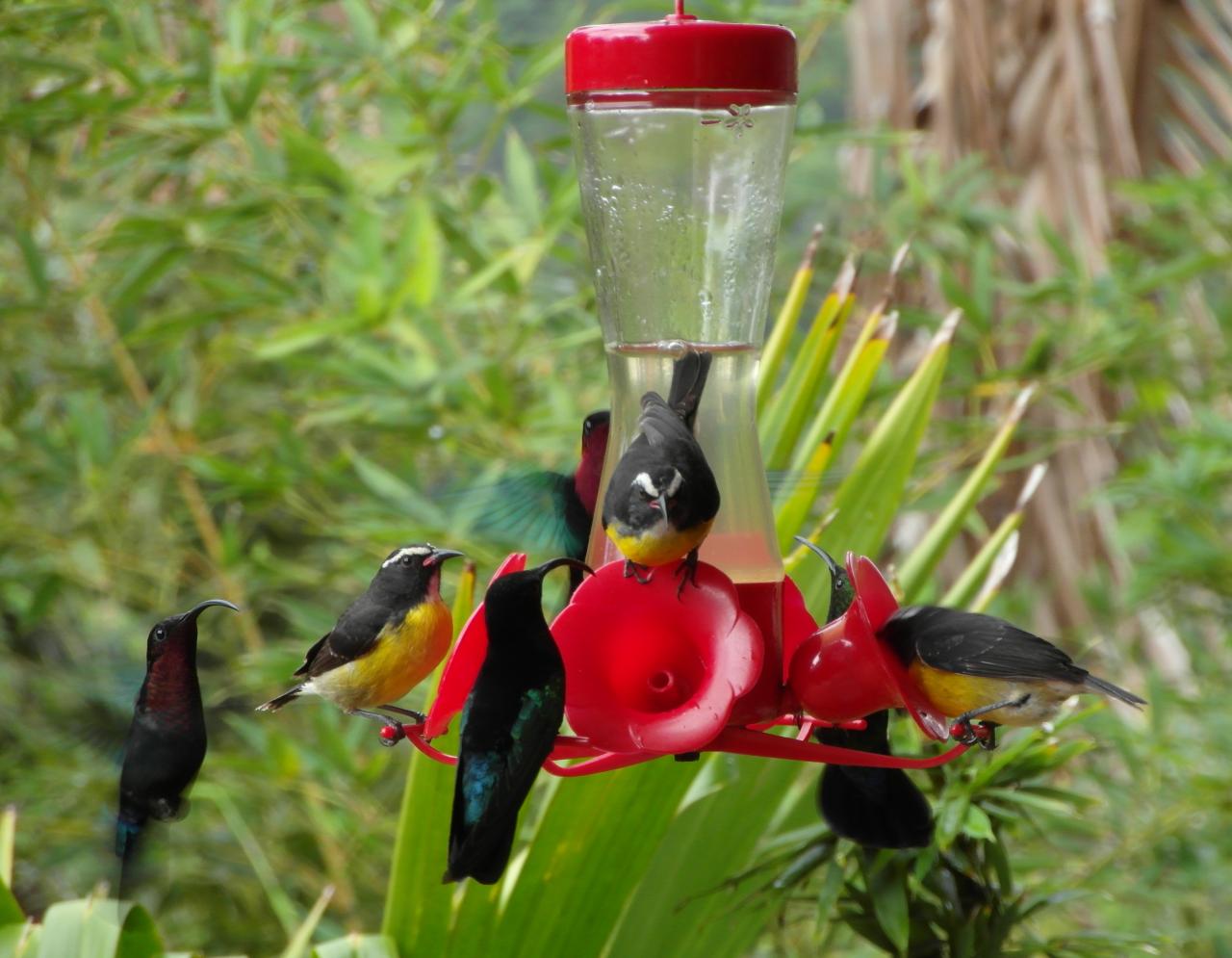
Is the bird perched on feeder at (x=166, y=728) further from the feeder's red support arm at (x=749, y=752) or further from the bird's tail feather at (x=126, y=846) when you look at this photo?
the feeder's red support arm at (x=749, y=752)

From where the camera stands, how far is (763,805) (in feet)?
6.51

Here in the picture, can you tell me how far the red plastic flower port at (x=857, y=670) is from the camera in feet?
4.17

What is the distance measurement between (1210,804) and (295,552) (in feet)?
8.59

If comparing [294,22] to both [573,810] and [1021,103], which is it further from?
[1021,103]

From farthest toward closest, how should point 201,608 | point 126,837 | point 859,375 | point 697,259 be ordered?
point 859,375
point 697,259
point 126,837
point 201,608

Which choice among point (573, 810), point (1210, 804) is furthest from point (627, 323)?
point (1210, 804)

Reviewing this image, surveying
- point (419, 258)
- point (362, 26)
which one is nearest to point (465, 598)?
point (419, 258)

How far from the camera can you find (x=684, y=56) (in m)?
1.28

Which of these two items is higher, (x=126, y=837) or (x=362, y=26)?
(x=362, y=26)

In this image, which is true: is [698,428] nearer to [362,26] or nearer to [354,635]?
[354,635]

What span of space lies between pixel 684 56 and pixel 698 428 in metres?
0.40

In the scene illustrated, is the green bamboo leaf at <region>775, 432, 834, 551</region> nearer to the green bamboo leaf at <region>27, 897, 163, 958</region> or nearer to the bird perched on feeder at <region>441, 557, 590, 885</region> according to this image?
the bird perched on feeder at <region>441, 557, 590, 885</region>

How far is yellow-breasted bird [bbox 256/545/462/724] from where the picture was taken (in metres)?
1.30

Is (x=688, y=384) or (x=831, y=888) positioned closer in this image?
(x=688, y=384)
